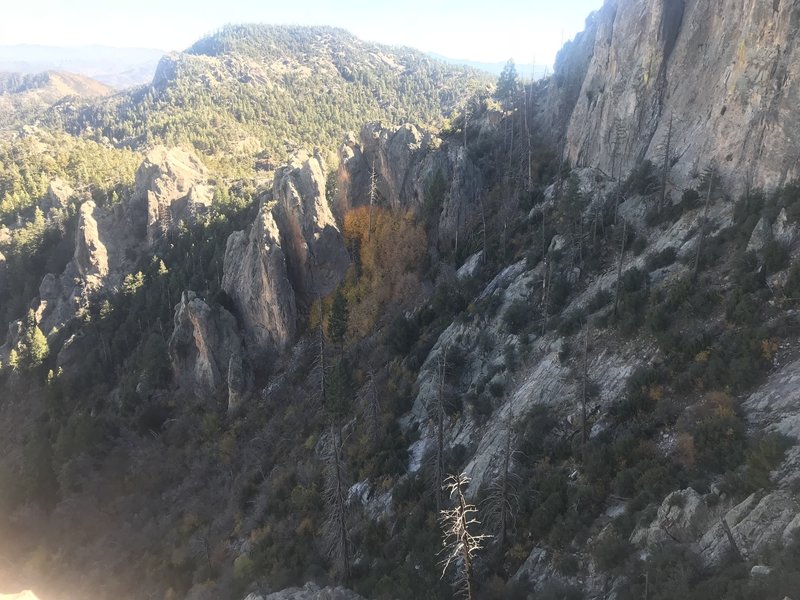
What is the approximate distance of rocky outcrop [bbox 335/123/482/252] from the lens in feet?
201

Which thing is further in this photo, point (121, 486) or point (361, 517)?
point (121, 486)

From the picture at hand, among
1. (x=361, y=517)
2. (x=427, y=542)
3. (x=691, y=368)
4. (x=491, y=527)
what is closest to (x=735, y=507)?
(x=691, y=368)

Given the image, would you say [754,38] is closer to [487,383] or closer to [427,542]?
[487,383]

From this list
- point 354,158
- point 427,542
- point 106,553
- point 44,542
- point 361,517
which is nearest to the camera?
point 427,542

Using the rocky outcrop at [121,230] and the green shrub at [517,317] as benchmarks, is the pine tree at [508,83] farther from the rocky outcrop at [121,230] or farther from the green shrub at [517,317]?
the green shrub at [517,317]

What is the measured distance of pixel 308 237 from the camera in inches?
2537

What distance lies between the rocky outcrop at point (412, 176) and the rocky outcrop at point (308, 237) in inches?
247

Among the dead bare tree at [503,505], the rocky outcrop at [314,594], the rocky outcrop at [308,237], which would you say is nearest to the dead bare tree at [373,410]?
the dead bare tree at [503,505]

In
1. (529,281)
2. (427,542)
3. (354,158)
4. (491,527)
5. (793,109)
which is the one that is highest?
(793,109)

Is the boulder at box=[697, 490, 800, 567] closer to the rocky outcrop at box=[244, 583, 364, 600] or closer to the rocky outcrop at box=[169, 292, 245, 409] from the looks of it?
the rocky outcrop at box=[244, 583, 364, 600]

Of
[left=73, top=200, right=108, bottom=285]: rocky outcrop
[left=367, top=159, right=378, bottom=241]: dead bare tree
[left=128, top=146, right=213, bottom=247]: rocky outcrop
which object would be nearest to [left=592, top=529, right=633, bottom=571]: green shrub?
[left=367, top=159, right=378, bottom=241]: dead bare tree

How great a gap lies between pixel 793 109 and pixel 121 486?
213 ft

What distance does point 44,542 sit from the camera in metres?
45.2

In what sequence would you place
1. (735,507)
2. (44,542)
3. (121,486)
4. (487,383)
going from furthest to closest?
(121,486)
(44,542)
(487,383)
(735,507)
